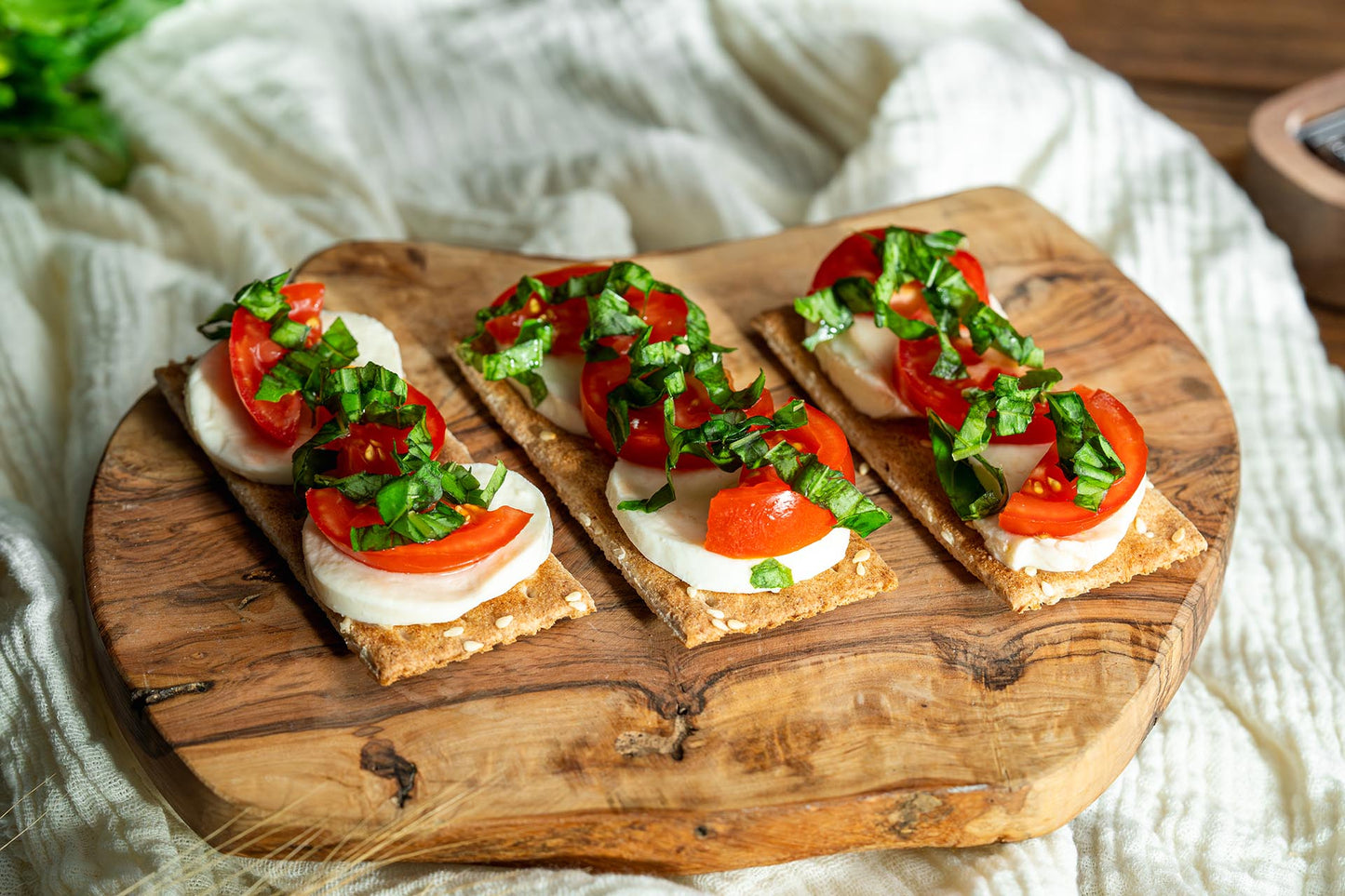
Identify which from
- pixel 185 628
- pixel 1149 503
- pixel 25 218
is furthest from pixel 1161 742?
pixel 25 218

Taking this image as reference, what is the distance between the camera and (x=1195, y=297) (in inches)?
193

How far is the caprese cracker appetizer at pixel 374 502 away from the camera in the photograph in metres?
2.98

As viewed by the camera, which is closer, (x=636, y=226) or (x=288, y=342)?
(x=288, y=342)

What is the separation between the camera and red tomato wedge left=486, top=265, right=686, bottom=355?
3.69 metres

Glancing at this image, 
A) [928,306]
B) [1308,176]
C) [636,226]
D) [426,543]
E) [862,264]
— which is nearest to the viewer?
[426,543]

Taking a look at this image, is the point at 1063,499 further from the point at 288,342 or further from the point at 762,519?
the point at 288,342

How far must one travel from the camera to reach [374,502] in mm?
3035

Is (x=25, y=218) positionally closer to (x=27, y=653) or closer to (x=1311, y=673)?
(x=27, y=653)

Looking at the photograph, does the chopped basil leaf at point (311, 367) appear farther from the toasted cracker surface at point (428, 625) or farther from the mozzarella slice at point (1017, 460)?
the mozzarella slice at point (1017, 460)

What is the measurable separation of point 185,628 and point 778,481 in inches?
59.6

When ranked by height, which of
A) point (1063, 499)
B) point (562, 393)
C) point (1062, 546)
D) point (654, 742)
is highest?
point (562, 393)

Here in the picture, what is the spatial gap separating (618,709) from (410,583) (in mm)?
579

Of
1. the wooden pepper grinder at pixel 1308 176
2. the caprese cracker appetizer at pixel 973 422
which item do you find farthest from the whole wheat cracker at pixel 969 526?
the wooden pepper grinder at pixel 1308 176

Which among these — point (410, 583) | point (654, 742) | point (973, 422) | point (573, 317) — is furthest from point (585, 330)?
point (654, 742)
